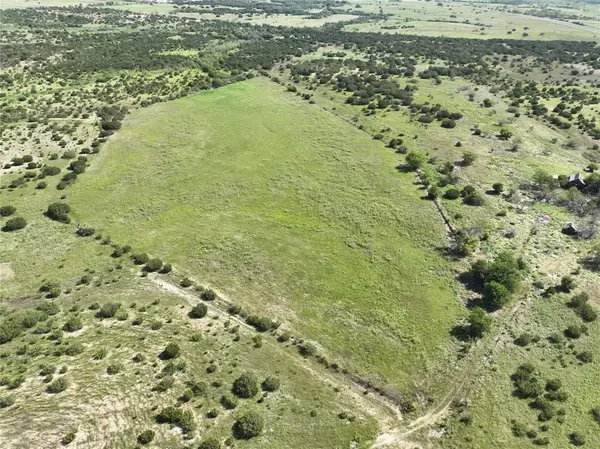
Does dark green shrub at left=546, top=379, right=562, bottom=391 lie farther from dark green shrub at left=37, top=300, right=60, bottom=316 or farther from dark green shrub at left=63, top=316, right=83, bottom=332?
dark green shrub at left=37, top=300, right=60, bottom=316

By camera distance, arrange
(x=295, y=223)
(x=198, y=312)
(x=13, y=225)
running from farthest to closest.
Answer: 1. (x=295, y=223)
2. (x=13, y=225)
3. (x=198, y=312)

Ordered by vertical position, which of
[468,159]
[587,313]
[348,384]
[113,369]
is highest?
[468,159]

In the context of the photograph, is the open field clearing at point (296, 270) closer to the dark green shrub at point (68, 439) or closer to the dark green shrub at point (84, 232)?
the dark green shrub at point (68, 439)

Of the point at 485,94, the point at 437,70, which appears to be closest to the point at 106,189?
the point at 485,94

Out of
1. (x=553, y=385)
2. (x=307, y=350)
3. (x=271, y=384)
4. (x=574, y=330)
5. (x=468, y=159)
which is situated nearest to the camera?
(x=271, y=384)

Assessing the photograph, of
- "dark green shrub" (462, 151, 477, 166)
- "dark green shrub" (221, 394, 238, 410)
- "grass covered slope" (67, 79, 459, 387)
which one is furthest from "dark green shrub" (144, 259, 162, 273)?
"dark green shrub" (462, 151, 477, 166)

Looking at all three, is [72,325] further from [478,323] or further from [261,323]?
[478,323]

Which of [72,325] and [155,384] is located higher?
[72,325]

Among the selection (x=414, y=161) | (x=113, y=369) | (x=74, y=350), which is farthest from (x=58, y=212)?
(x=414, y=161)
